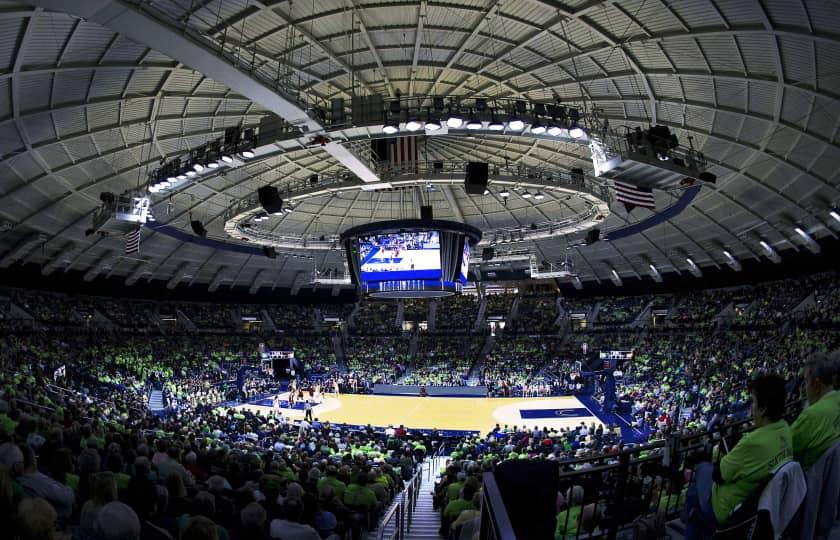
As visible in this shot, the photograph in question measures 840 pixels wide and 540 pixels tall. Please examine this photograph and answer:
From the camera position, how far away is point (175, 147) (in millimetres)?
26484

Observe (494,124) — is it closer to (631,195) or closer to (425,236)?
(631,195)

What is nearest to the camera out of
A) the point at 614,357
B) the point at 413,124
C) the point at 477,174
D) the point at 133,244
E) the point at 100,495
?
the point at 100,495

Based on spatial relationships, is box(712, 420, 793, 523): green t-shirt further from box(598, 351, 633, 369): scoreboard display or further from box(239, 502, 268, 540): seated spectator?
box(598, 351, 633, 369): scoreboard display

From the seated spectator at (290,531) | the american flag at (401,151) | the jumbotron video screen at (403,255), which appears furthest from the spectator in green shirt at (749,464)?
the jumbotron video screen at (403,255)

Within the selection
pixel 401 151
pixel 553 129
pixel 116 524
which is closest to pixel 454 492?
pixel 116 524

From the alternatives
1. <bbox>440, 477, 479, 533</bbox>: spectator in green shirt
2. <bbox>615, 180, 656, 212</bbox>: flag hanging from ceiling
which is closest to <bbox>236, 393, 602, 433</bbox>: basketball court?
<bbox>615, 180, 656, 212</bbox>: flag hanging from ceiling

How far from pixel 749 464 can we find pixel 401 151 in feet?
76.0

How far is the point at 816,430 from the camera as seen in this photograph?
3.97m

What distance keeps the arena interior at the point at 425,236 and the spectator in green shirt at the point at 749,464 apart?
0.02 meters

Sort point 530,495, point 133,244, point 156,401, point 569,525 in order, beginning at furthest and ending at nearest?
1. point 156,401
2. point 133,244
3. point 569,525
4. point 530,495

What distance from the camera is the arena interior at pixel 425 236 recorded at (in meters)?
5.58

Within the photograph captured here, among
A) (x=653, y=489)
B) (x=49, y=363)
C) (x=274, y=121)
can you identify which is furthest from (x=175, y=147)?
(x=653, y=489)

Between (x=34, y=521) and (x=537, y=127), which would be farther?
(x=537, y=127)

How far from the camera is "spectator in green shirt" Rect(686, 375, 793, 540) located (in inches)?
141
